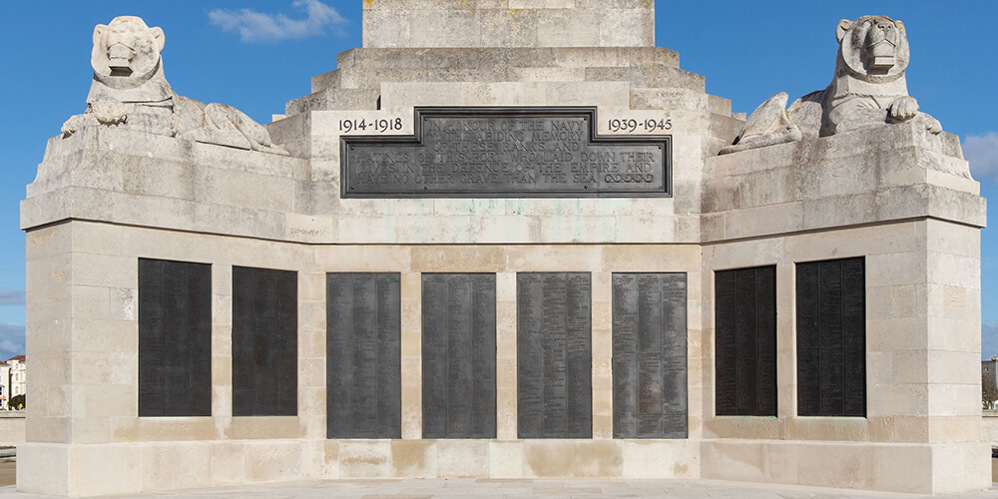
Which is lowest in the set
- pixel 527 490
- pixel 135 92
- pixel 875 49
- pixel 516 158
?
pixel 527 490

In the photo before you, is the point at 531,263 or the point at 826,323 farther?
the point at 531,263

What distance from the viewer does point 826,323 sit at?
22766mm

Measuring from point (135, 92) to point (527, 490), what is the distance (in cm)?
1166

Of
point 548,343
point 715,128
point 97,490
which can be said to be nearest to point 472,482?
point 548,343

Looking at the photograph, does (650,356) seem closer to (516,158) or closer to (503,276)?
(503,276)

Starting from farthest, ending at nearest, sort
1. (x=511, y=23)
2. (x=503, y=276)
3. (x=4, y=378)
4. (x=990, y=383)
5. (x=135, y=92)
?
(x=4, y=378) → (x=990, y=383) → (x=511, y=23) → (x=503, y=276) → (x=135, y=92)

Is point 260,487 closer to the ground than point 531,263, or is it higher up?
closer to the ground

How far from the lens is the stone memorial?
21.8 meters

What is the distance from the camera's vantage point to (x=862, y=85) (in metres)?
23.6

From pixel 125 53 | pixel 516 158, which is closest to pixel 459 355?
pixel 516 158

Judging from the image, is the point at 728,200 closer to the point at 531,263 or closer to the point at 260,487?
the point at 531,263

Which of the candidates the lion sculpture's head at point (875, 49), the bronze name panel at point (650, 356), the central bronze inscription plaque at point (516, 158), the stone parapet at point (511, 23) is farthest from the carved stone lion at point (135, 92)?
the lion sculpture's head at point (875, 49)

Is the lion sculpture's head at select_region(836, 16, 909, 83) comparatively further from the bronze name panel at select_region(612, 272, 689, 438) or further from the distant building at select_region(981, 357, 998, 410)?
the distant building at select_region(981, 357, 998, 410)

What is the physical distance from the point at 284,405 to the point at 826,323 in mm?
11717
